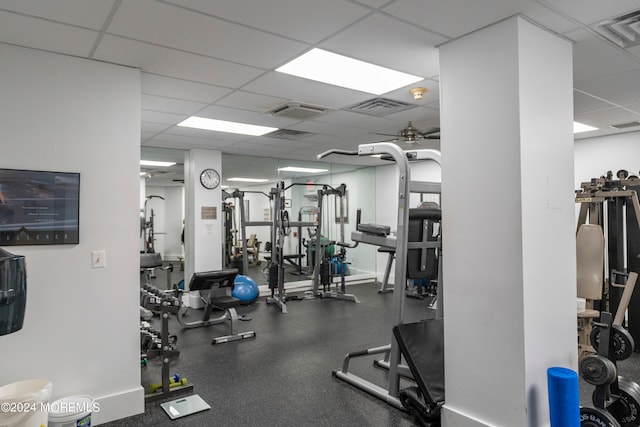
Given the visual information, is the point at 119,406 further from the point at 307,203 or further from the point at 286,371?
the point at 307,203

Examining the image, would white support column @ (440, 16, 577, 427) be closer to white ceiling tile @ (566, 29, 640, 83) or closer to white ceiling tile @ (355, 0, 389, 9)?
white ceiling tile @ (566, 29, 640, 83)

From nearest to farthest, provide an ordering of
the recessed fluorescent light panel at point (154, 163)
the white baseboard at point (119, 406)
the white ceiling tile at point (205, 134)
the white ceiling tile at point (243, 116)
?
the white baseboard at point (119, 406) < the white ceiling tile at point (243, 116) < the white ceiling tile at point (205, 134) < the recessed fluorescent light panel at point (154, 163)

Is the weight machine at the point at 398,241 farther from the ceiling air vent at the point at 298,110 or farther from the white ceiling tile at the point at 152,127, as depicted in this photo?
the white ceiling tile at the point at 152,127

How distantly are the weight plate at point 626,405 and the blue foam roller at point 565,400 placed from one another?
0.70 meters

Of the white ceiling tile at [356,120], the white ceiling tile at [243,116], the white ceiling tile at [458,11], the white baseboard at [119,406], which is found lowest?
the white baseboard at [119,406]

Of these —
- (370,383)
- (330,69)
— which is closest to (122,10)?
(330,69)

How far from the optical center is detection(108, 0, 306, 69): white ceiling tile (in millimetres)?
2059

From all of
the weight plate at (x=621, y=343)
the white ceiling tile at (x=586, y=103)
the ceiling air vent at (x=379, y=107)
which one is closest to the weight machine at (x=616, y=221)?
the white ceiling tile at (x=586, y=103)

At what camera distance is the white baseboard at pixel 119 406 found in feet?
8.69

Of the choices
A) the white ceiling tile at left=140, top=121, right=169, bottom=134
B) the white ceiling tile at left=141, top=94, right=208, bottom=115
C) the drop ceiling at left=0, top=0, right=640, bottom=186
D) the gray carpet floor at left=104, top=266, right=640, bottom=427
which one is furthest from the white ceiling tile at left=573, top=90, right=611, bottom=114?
the white ceiling tile at left=140, top=121, right=169, bottom=134

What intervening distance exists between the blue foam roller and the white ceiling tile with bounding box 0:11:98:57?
3140 mm

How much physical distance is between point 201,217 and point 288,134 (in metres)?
2.04

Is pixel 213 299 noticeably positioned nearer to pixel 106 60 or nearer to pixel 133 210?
pixel 133 210

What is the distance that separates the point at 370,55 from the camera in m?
2.63
